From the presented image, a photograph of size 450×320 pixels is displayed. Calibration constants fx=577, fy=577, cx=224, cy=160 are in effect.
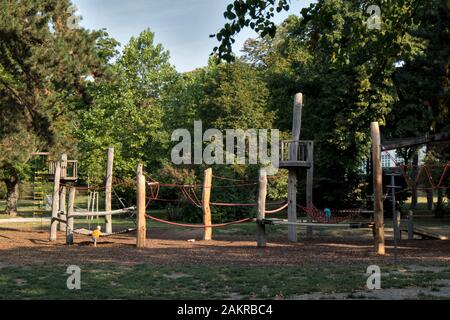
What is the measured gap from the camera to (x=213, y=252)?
15461mm

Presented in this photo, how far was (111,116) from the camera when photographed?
35.2 m

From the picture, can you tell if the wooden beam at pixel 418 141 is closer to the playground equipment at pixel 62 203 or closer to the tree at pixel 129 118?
the playground equipment at pixel 62 203

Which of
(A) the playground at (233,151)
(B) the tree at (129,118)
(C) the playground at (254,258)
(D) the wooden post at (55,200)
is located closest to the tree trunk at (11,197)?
(A) the playground at (233,151)

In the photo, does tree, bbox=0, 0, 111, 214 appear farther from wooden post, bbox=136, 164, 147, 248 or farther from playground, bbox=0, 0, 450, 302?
wooden post, bbox=136, 164, 147, 248

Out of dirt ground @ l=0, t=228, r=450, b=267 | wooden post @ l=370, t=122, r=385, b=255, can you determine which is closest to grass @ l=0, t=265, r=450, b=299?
dirt ground @ l=0, t=228, r=450, b=267

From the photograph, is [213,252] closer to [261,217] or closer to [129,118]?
[261,217]

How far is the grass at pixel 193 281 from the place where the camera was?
340 inches

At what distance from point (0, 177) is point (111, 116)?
8092mm

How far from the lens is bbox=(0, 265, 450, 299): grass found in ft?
28.4

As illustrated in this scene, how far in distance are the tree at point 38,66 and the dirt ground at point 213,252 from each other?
366 cm

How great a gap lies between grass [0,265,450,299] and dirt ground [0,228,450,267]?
1325 millimetres

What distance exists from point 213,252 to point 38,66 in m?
8.46

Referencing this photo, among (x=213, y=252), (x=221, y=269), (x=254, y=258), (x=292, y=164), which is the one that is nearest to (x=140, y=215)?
(x=213, y=252)
